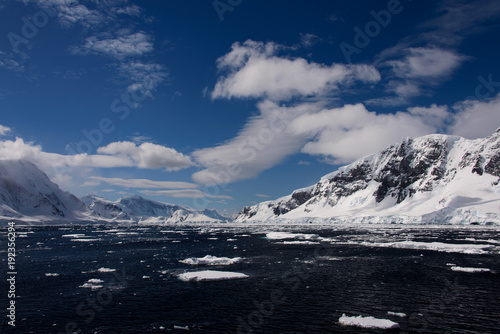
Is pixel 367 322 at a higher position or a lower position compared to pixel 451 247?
lower

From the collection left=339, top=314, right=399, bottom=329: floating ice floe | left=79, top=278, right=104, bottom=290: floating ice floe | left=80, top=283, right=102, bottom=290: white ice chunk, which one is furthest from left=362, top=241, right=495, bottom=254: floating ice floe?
left=80, top=283, right=102, bottom=290: white ice chunk

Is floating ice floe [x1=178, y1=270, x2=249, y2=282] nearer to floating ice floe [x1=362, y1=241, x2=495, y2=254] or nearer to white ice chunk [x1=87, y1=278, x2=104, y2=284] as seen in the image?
white ice chunk [x1=87, y1=278, x2=104, y2=284]

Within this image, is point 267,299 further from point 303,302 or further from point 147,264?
point 147,264

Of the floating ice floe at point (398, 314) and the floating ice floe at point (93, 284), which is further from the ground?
the floating ice floe at point (398, 314)

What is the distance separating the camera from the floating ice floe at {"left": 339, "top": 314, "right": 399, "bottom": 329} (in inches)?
968

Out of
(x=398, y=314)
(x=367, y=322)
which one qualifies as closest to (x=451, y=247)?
(x=398, y=314)

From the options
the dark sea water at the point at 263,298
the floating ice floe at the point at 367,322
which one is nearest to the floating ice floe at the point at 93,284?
the dark sea water at the point at 263,298

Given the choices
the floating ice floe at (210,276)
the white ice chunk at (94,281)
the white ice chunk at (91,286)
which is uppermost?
the floating ice floe at (210,276)

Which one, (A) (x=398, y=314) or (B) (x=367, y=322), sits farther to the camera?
(A) (x=398, y=314)

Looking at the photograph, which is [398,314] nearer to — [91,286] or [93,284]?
[91,286]

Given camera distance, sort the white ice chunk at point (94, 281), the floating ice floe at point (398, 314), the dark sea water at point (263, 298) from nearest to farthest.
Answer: the dark sea water at point (263, 298) < the floating ice floe at point (398, 314) < the white ice chunk at point (94, 281)

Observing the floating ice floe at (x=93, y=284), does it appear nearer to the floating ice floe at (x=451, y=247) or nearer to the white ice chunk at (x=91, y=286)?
the white ice chunk at (x=91, y=286)

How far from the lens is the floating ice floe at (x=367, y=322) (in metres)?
24.6

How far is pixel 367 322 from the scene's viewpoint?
25.2 metres
